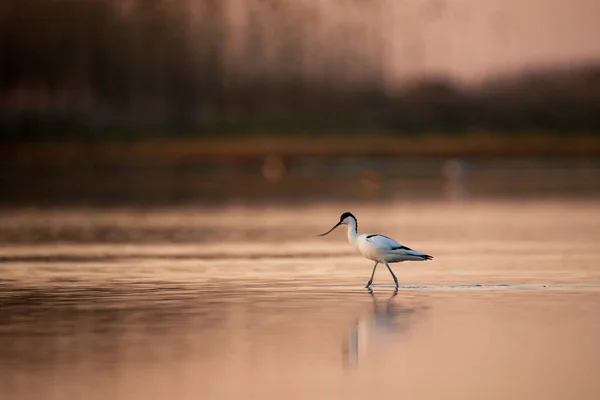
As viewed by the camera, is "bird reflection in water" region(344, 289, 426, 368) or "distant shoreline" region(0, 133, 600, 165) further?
"distant shoreline" region(0, 133, 600, 165)

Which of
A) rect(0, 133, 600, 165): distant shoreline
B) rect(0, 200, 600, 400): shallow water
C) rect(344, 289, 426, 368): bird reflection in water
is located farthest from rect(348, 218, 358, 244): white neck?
rect(0, 133, 600, 165): distant shoreline

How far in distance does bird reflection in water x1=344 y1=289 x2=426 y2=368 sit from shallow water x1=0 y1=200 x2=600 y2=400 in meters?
0.02

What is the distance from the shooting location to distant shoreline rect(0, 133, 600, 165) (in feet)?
302

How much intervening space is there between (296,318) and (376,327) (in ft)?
3.50

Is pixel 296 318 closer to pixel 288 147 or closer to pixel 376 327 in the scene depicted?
pixel 376 327

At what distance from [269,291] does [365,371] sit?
609cm

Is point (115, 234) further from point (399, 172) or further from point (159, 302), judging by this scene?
point (399, 172)

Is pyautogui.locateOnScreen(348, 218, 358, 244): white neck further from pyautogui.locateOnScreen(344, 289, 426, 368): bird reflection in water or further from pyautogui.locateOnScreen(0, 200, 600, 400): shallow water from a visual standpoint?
pyautogui.locateOnScreen(344, 289, 426, 368): bird reflection in water

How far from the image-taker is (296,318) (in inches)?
578

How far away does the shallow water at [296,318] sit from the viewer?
1107 centimetres

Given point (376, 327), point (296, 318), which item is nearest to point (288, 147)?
point (296, 318)

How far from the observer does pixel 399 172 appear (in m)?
73.6

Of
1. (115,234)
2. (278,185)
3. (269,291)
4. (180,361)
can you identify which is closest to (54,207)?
(115,234)

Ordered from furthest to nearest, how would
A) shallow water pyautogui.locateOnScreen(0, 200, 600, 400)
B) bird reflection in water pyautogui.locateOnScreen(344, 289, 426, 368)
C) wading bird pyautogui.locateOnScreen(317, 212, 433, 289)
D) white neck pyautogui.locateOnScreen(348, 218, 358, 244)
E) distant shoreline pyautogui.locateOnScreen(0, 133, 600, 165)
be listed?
distant shoreline pyautogui.locateOnScreen(0, 133, 600, 165)
white neck pyautogui.locateOnScreen(348, 218, 358, 244)
wading bird pyautogui.locateOnScreen(317, 212, 433, 289)
bird reflection in water pyautogui.locateOnScreen(344, 289, 426, 368)
shallow water pyautogui.locateOnScreen(0, 200, 600, 400)
